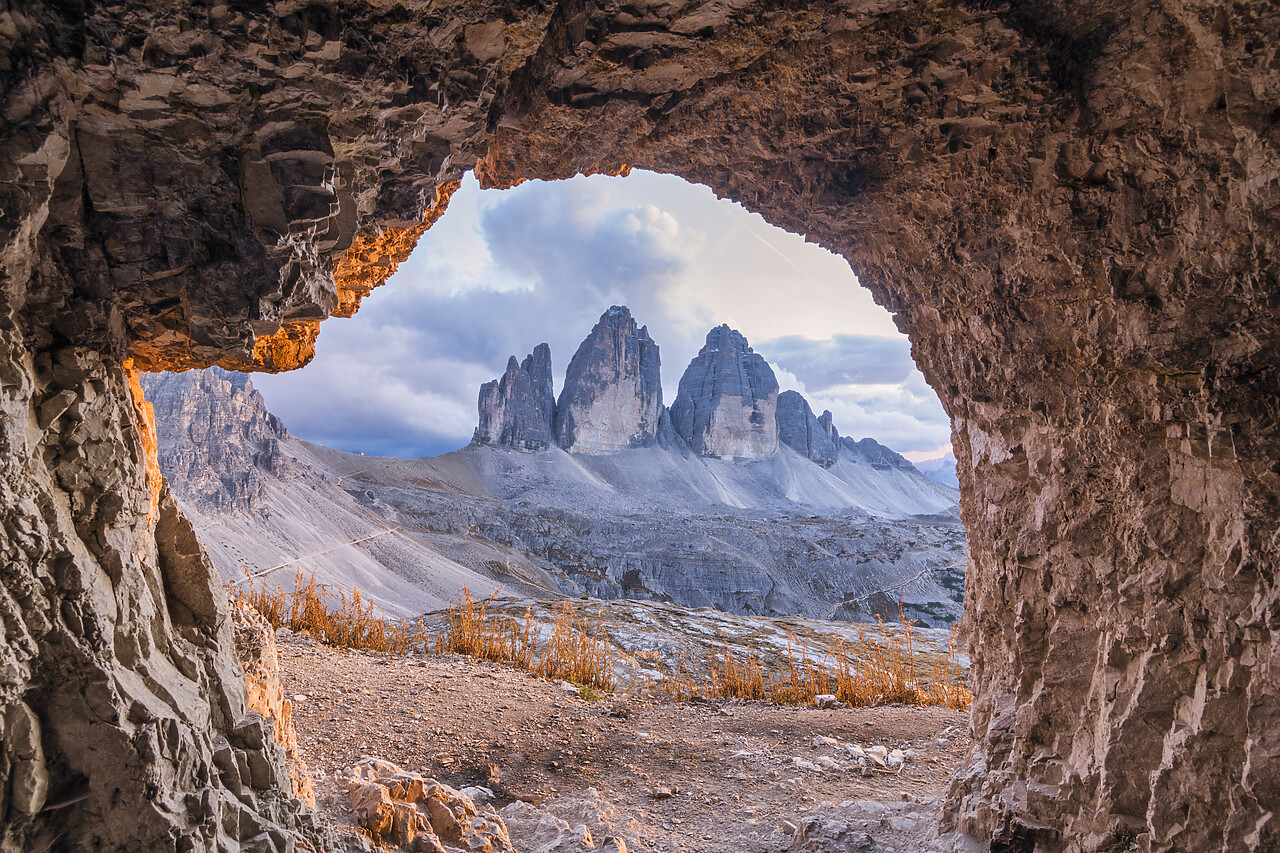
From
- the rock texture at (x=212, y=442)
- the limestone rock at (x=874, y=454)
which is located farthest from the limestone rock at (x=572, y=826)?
the limestone rock at (x=874, y=454)

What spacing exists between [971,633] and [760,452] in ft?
217

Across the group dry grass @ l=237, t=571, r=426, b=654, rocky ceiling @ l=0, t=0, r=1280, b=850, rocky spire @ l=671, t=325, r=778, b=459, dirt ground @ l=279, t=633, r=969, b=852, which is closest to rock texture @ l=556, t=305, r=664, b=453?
rocky spire @ l=671, t=325, r=778, b=459

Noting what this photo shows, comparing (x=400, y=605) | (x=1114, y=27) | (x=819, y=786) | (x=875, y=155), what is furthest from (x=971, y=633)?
(x=400, y=605)

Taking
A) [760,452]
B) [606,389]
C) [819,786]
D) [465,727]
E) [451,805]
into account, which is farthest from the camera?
[760,452]

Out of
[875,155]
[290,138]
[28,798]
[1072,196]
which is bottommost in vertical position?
[28,798]

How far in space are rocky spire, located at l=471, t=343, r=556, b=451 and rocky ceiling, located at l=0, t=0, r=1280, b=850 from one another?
5542cm

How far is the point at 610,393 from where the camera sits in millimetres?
61750

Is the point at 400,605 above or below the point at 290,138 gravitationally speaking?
below

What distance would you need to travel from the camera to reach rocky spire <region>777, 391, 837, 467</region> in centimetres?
7281

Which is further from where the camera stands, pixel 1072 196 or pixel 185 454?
pixel 185 454

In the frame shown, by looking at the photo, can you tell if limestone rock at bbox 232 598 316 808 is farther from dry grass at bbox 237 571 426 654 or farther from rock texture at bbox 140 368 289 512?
rock texture at bbox 140 368 289 512

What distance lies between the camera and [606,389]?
61.5 m

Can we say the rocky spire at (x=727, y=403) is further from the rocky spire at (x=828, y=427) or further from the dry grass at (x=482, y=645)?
the dry grass at (x=482, y=645)

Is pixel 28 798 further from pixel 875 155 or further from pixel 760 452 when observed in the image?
pixel 760 452
